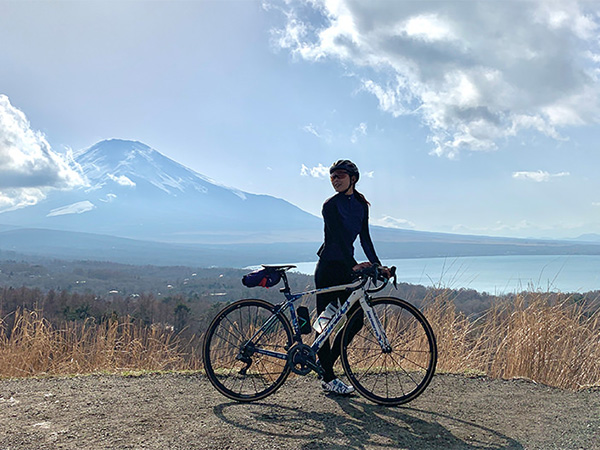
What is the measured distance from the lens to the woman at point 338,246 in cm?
419

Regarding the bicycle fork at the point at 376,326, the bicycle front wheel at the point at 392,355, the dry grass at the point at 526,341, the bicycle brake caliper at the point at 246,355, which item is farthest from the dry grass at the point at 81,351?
the dry grass at the point at 526,341

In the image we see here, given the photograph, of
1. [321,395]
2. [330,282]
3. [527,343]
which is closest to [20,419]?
[321,395]

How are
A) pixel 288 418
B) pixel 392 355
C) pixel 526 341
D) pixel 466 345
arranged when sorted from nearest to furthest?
pixel 288 418, pixel 392 355, pixel 526 341, pixel 466 345

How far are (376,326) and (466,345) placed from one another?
2.41 meters

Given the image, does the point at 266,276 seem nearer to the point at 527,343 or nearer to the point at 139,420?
the point at 139,420

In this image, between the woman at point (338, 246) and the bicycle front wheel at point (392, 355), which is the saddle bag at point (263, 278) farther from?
the bicycle front wheel at point (392, 355)

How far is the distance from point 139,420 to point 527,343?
402 centimetres

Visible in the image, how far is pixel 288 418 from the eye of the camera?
3.67 metres

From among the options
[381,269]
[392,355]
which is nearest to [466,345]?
[392,355]

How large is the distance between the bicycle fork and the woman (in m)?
0.13

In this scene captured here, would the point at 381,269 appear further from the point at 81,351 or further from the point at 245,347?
the point at 81,351

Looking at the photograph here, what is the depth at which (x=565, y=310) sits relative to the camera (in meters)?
5.68

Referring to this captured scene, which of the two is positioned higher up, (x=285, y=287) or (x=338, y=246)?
(x=338, y=246)

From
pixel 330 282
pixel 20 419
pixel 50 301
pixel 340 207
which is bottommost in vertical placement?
pixel 50 301
